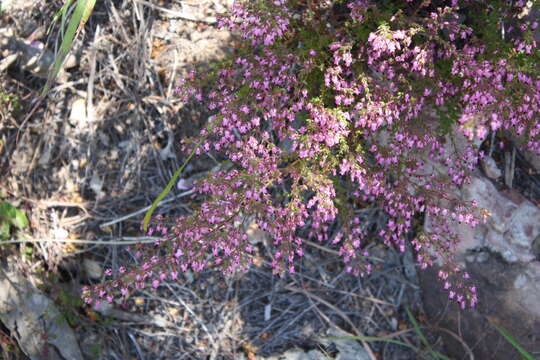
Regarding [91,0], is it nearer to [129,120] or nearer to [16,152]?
[129,120]

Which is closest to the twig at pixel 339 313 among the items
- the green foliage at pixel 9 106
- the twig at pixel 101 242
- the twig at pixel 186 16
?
the twig at pixel 101 242

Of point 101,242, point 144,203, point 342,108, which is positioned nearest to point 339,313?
point 342,108

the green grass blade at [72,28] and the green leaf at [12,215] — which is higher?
the green grass blade at [72,28]

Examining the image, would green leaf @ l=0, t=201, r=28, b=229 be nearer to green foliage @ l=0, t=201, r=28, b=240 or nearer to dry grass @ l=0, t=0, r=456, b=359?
green foliage @ l=0, t=201, r=28, b=240

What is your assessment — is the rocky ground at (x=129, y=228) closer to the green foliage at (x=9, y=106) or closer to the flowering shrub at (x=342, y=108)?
the green foliage at (x=9, y=106)

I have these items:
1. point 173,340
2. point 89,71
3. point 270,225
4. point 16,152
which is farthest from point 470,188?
point 16,152

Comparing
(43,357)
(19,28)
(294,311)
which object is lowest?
(43,357)
